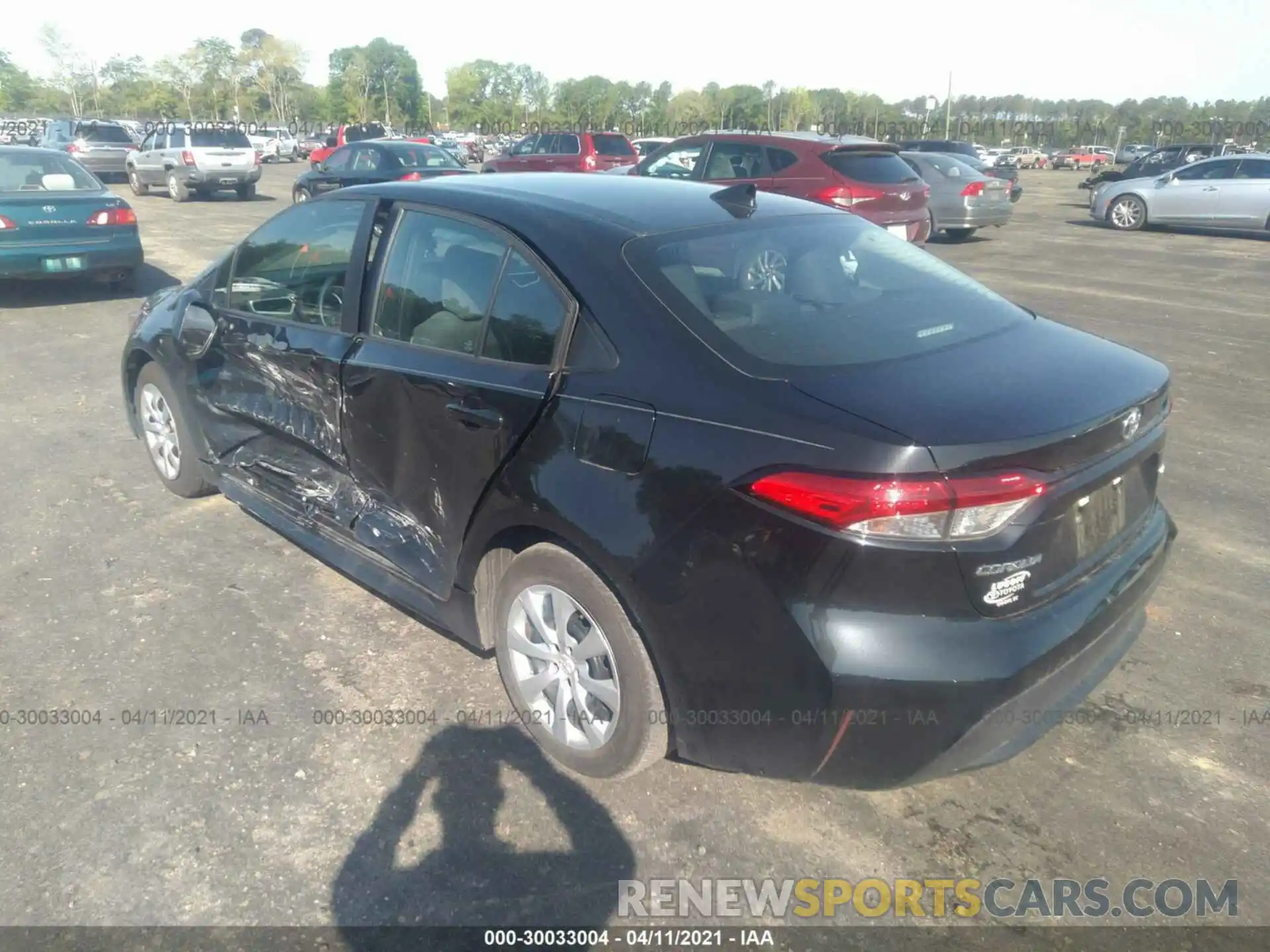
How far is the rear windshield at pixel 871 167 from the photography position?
446 inches

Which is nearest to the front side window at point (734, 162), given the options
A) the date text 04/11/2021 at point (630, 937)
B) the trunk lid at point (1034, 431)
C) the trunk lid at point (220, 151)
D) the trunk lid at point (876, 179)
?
the trunk lid at point (876, 179)

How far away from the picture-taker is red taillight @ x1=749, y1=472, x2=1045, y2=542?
85.8 inches

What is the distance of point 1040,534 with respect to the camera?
2340 mm

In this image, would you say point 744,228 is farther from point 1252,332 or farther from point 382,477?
point 1252,332

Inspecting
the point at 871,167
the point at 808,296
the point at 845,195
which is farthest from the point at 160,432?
the point at 871,167

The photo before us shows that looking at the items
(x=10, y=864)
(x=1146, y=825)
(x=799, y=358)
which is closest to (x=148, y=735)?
(x=10, y=864)

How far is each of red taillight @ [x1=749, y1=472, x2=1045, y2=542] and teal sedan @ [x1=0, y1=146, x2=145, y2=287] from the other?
962 centimetres

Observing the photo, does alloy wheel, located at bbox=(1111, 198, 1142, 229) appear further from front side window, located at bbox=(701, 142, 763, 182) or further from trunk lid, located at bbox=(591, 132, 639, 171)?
front side window, located at bbox=(701, 142, 763, 182)

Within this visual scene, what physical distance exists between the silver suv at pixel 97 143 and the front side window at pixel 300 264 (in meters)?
24.9

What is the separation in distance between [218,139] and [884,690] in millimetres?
23728

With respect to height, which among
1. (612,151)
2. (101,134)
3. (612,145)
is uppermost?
(101,134)

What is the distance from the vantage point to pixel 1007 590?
2311 millimetres

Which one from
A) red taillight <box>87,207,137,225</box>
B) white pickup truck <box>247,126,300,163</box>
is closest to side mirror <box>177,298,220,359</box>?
red taillight <box>87,207,137,225</box>

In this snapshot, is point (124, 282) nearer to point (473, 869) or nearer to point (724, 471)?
point (473, 869)
